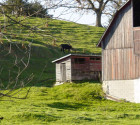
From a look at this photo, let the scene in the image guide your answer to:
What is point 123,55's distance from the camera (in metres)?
25.7

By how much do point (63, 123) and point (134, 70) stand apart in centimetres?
1228

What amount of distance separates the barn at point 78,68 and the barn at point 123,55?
22.4 feet

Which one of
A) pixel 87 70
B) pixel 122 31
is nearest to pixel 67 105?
pixel 122 31

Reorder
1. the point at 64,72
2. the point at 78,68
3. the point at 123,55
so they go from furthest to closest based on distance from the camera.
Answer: the point at 64,72
the point at 78,68
the point at 123,55

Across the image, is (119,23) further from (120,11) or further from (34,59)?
(34,59)

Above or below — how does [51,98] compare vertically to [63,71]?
below

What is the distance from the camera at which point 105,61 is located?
90.1 feet

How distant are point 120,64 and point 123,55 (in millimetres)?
784

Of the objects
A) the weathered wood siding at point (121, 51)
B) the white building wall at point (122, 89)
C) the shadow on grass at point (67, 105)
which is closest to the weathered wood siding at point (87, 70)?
the white building wall at point (122, 89)

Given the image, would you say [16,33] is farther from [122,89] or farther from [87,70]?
[87,70]

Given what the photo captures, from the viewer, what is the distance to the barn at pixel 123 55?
24.7 m

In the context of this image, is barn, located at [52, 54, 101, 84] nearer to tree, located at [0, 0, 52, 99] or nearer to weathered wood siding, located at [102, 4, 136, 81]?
weathered wood siding, located at [102, 4, 136, 81]

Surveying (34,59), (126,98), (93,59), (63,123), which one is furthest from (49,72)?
(63,123)

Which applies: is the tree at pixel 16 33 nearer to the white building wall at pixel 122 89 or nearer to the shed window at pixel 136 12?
the white building wall at pixel 122 89
